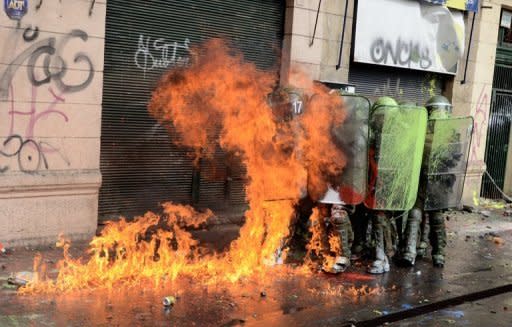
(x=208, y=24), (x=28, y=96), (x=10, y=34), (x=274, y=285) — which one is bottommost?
(x=274, y=285)

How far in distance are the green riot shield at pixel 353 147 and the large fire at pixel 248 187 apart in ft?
0.28

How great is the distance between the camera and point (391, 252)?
764 cm

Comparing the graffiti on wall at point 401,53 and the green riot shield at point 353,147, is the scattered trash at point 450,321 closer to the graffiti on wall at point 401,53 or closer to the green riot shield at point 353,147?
the green riot shield at point 353,147

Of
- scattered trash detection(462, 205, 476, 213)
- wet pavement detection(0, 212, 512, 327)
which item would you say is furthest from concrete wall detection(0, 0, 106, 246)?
scattered trash detection(462, 205, 476, 213)

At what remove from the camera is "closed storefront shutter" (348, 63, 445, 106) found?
10.9 metres

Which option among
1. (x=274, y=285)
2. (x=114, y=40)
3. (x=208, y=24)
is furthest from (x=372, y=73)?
(x=274, y=285)

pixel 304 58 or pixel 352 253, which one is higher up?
pixel 304 58

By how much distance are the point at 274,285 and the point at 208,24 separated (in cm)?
408

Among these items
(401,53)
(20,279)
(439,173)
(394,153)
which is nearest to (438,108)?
(439,173)

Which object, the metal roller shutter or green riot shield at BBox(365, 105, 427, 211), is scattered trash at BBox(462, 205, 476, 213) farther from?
green riot shield at BBox(365, 105, 427, 211)

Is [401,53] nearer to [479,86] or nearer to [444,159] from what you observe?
[479,86]

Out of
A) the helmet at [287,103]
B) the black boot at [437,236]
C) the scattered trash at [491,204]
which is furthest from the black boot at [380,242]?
the scattered trash at [491,204]

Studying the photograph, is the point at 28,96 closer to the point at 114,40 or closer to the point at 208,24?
the point at 114,40

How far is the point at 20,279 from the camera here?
559 centimetres
